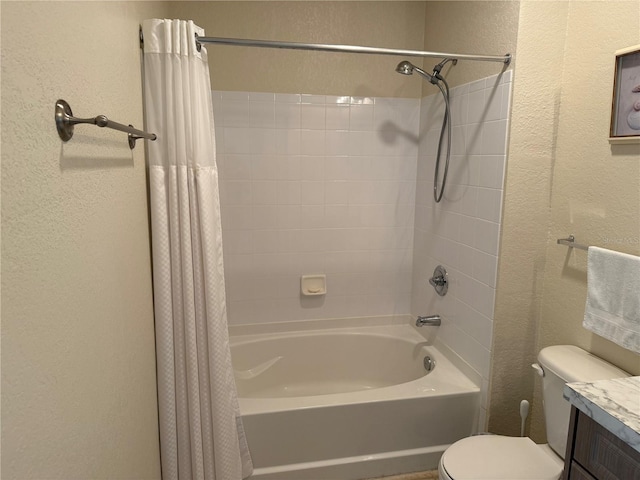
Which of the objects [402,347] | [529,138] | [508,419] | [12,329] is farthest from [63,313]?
[402,347]

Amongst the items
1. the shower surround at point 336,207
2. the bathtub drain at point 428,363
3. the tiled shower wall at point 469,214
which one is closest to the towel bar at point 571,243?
the tiled shower wall at point 469,214

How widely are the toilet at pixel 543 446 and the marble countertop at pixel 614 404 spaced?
1.05 ft

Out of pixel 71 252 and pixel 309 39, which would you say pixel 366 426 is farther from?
pixel 309 39

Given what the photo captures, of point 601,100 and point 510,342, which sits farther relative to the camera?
point 510,342

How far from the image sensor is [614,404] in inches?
42.8

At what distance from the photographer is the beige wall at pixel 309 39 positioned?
7.80 feet

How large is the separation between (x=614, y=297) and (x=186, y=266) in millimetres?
1479

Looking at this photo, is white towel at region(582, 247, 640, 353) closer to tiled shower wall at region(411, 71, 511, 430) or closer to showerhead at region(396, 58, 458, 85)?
tiled shower wall at region(411, 71, 511, 430)

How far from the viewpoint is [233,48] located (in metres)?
2.40

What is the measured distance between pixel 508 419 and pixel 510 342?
0.38 m

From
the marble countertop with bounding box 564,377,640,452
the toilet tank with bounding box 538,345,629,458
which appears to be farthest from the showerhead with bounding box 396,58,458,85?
the marble countertop with bounding box 564,377,640,452

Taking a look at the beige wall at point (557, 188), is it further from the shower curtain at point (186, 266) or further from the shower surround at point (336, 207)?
the shower curtain at point (186, 266)

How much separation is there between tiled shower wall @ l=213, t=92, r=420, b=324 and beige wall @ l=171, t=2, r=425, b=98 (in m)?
0.07

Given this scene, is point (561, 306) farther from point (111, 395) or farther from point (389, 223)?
point (111, 395)
